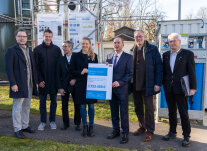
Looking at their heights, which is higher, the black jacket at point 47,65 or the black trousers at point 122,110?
the black jacket at point 47,65

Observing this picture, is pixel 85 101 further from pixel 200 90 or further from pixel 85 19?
pixel 85 19

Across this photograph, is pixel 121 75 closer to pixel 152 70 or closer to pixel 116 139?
pixel 152 70

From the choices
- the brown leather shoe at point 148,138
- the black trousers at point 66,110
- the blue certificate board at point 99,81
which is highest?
the blue certificate board at point 99,81

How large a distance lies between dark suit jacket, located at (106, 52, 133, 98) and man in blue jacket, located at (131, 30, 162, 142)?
24 cm

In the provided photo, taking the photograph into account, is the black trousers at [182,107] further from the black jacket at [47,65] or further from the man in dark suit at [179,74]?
the black jacket at [47,65]

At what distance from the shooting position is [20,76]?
13.1 feet

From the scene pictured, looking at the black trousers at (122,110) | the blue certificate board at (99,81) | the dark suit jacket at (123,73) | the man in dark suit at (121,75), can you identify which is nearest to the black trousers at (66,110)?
the blue certificate board at (99,81)

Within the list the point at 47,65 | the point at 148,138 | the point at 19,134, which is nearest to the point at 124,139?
the point at 148,138

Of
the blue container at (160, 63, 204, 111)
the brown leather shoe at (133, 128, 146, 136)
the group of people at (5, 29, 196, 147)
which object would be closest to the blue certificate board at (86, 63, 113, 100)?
the group of people at (5, 29, 196, 147)

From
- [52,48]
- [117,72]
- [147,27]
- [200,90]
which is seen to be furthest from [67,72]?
[147,27]

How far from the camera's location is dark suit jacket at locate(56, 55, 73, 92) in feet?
14.3

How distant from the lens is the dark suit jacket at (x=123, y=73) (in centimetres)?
383

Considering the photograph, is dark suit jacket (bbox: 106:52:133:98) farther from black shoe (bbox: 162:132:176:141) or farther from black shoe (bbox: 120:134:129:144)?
black shoe (bbox: 162:132:176:141)

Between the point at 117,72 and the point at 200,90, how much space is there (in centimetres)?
240
